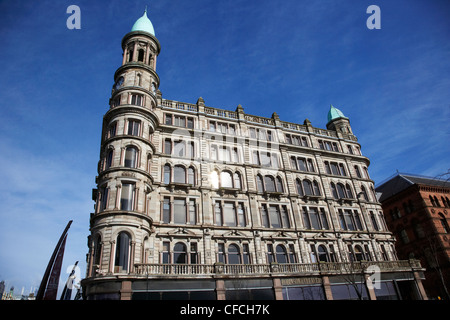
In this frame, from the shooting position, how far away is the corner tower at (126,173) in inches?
875

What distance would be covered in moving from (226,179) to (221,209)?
155 inches

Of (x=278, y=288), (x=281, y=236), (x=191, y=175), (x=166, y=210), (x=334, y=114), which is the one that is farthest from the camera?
(x=334, y=114)

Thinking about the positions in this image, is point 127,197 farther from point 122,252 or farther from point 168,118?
point 168,118

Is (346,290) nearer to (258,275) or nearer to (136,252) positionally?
(258,275)

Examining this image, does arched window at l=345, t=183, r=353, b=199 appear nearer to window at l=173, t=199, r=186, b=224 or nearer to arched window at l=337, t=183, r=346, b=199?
arched window at l=337, t=183, r=346, b=199

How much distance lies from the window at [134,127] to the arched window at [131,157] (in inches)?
73.3

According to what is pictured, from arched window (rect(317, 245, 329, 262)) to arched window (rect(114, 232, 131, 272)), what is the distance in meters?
20.9

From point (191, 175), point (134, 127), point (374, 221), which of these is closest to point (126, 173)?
point (134, 127)

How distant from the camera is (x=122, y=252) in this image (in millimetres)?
22500

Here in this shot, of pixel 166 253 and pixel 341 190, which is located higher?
pixel 341 190

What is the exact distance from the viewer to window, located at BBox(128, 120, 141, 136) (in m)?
28.3

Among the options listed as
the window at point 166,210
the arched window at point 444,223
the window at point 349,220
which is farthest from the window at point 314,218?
the arched window at point 444,223

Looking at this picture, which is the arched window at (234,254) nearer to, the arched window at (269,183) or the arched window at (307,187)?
the arched window at (269,183)
